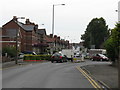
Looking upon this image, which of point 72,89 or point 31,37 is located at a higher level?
point 31,37

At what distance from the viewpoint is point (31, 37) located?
77438 millimetres

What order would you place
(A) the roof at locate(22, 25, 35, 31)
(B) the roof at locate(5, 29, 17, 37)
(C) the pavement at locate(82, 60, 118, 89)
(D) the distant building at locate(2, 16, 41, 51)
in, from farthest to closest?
(A) the roof at locate(22, 25, 35, 31), (D) the distant building at locate(2, 16, 41, 51), (B) the roof at locate(5, 29, 17, 37), (C) the pavement at locate(82, 60, 118, 89)

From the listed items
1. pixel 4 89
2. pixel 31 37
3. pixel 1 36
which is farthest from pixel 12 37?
pixel 4 89

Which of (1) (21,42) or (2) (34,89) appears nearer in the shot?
(2) (34,89)

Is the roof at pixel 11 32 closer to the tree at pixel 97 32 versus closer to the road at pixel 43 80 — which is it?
the tree at pixel 97 32

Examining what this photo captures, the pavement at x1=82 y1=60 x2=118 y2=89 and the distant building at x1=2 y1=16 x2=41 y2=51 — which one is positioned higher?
the distant building at x1=2 y1=16 x2=41 y2=51

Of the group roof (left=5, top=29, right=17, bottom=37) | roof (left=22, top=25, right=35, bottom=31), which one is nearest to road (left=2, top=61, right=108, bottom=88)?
roof (left=5, top=29, right=17, bottom=37)

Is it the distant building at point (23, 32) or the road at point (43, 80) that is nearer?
the road at point (43, 80)

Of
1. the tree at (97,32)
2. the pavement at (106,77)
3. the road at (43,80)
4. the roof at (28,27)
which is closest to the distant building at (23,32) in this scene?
the roof at (28,27)

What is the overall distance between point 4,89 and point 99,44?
2975 inches

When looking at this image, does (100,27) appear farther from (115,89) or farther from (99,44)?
(115,89)

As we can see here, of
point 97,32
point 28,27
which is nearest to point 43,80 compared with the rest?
point 28,27

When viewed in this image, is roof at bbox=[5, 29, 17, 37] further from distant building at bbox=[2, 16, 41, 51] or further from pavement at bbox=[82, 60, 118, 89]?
pavement at bbox=[82, 60, 118, 89]

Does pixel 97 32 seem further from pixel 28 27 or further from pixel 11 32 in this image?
pixel 11 32
